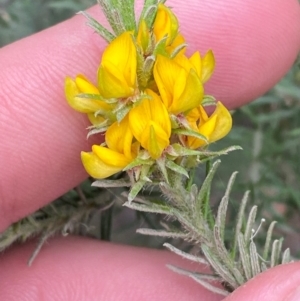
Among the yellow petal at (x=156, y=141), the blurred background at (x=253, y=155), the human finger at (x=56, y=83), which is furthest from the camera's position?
the blurred background at (x=253, y=155)

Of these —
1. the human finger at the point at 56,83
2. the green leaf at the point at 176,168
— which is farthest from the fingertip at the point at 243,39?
the green leaf at the point at 176,168

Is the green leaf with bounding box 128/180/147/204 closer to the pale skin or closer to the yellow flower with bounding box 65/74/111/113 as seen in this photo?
the yellow flower with bounding box 65/74/111/113

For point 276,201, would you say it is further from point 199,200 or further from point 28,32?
point 28,32

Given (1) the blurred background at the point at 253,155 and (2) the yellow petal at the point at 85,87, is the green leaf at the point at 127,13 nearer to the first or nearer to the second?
(2) the yellow petal at the point at 85,87

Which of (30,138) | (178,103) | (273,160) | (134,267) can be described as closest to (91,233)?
(134,267)

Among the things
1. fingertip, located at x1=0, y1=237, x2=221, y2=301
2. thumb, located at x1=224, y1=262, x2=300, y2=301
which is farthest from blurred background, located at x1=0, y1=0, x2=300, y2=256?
thumb, located at x1=224, y1=262, x2=300, y2=301

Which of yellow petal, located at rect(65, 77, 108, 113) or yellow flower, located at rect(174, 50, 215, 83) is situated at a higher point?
yellow petal, located at rect(65, 77, 108, 113)
